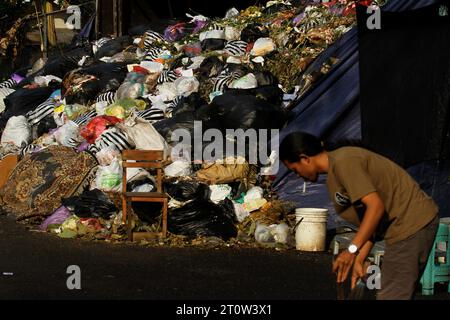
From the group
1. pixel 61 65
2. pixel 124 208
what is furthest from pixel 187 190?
pixel 61 65

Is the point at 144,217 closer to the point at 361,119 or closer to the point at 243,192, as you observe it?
the point at 243,192

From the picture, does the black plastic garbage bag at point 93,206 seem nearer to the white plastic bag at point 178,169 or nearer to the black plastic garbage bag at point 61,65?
the white plastic bag at point 178,169

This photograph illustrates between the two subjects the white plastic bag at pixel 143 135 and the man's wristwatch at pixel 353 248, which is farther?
the white plastic bag at pixel 143 135

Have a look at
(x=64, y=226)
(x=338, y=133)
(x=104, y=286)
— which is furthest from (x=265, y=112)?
(x=104, y=286)

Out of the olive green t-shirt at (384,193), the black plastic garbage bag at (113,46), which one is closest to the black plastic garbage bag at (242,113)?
the black plastic garbage bag at (113,46)

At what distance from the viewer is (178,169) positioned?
11.4 meters

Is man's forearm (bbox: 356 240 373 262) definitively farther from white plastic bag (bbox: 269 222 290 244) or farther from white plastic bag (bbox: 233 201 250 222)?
white plastic bag (bbox: 233 201 250 222)

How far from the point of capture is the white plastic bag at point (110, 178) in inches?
453

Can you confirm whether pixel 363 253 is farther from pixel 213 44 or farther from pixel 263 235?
pixel 213 44

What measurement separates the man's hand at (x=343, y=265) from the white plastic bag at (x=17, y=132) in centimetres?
1041

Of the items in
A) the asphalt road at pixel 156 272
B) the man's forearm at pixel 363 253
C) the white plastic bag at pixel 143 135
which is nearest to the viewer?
the man's forearm at pixel 363 253

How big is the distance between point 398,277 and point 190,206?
5.67 metres

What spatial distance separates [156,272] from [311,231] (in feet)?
7.11

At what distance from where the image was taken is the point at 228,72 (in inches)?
527
